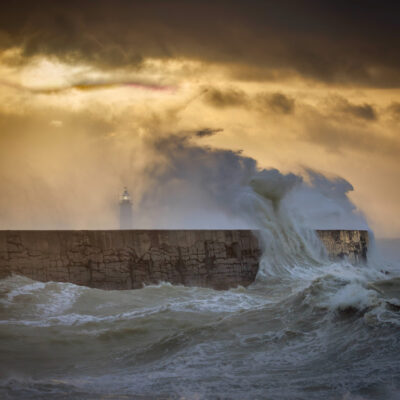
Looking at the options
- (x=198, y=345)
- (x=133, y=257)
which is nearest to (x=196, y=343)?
(x=198, y=345)

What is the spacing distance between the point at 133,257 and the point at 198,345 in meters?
4.25

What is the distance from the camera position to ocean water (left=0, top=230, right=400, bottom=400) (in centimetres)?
301

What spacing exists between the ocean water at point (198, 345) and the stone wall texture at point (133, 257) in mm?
517

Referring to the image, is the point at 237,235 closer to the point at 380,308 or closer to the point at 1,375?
the point at 380,308

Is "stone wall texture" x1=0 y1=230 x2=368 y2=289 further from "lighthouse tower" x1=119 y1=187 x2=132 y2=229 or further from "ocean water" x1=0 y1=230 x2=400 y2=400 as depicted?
"lighthouse tower" x1=119 y1=187 x2=132 y2=229

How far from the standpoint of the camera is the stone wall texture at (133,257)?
291 inches

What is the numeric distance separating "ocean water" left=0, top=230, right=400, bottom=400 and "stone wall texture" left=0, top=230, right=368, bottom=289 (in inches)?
20.3

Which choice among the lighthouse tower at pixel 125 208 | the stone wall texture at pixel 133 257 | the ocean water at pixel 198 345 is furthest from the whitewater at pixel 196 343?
the lighthouse tower at pixel 125 208

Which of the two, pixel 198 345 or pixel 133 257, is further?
pixel 133 257

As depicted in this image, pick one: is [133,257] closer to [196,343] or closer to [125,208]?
[196,343]

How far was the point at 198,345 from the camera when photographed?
163 inches

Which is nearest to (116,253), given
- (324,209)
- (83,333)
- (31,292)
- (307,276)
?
(31,292)

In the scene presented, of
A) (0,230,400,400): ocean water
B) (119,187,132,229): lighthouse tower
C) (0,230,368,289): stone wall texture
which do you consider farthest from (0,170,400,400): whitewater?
(119,187,132,229): lighthouse tower

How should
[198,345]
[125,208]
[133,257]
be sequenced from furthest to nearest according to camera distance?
[125,208] < [133,257] < [198,345]
